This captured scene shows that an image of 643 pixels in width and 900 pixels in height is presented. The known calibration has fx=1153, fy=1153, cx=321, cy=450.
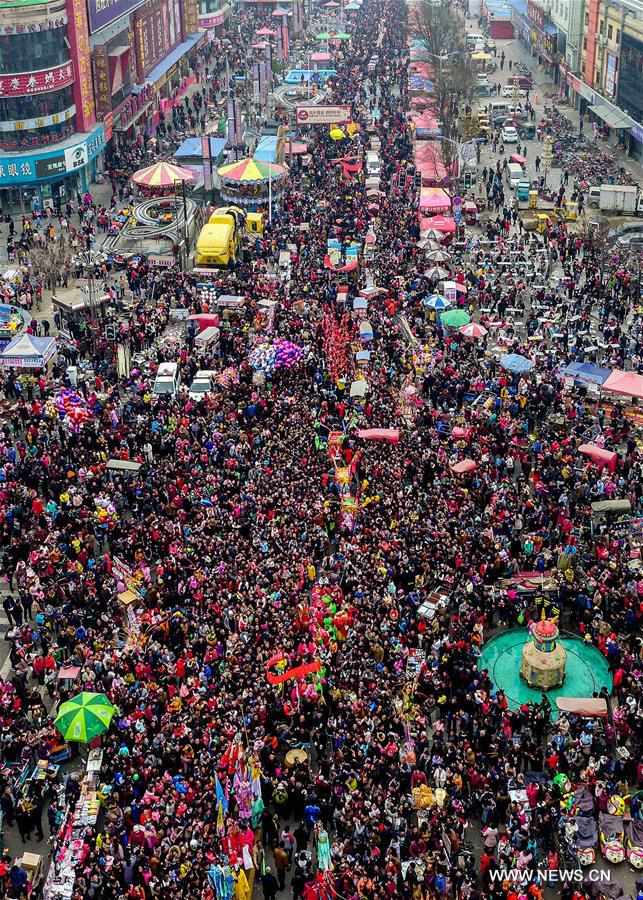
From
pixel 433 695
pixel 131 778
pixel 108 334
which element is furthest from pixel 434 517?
pixel 108 334

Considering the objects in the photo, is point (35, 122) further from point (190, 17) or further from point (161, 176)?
point (190, 17)

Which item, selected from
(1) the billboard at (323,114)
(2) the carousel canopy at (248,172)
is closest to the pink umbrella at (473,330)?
(2) the carousel canopy at (248,172)

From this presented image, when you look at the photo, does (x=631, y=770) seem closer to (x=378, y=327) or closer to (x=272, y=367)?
(x=272, y=367)

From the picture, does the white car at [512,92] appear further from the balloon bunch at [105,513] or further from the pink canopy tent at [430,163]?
the balloon bunch at [105,513]

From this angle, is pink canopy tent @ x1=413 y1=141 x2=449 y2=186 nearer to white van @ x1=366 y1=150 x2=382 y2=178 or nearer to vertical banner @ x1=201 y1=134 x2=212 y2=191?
white van @ x1=366 y1=150 x2=382 y2=178

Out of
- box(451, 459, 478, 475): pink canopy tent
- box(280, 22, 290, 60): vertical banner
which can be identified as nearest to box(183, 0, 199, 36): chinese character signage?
box(280, 22, 290, 60): vertical banner

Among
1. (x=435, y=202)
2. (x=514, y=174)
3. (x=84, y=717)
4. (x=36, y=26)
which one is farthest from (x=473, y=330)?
(x=36, y=26)
